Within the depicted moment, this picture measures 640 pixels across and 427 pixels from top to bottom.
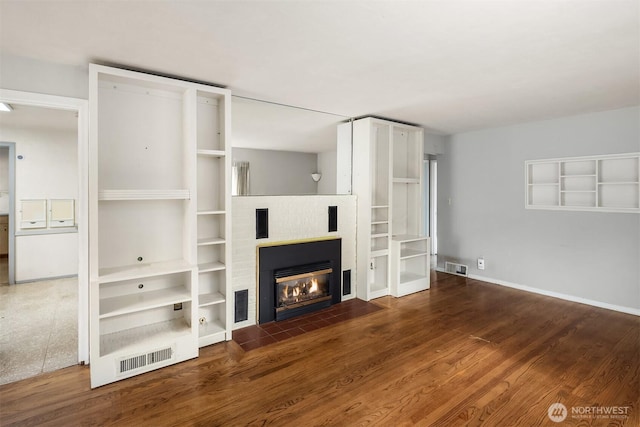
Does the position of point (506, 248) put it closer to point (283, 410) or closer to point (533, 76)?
point (533, 76)

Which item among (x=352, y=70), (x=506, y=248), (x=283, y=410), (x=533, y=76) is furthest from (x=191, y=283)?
(x=506, y=248)

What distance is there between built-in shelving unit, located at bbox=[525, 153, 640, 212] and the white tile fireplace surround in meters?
2.79

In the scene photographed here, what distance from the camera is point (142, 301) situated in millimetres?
2904

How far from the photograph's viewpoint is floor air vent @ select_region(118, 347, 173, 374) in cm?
263

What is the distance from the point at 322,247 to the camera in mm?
4234

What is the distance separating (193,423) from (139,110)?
8.49 ft

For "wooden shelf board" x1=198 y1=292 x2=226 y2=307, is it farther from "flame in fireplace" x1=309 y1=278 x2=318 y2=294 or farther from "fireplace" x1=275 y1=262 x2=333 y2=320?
"flame in fireplace" x1=309 y1=278 x2=318 y2=294

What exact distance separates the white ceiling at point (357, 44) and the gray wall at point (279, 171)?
668 mm

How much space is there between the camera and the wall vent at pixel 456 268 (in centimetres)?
575

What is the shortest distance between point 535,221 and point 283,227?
378 cm

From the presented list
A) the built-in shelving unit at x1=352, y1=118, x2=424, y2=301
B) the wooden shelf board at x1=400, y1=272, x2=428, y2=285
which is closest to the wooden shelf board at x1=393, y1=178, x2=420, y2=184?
the built-in shelving unit at x1=352, y1=118, x2=424, y2=301

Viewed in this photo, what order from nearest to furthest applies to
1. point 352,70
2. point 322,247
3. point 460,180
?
point 352,70, point 322,247, point 460,180

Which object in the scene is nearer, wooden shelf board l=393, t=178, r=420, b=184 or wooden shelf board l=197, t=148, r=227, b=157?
wooden shelf board l=197, t=148, r=227, b=157

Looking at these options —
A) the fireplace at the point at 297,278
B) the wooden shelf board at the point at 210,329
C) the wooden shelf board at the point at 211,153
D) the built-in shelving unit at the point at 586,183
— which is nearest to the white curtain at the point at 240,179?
the wooden shelf board at the point at 211,153
